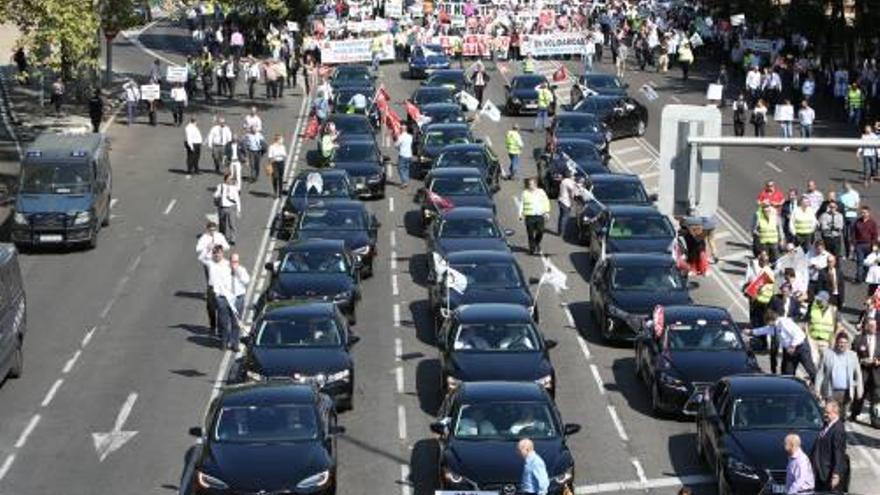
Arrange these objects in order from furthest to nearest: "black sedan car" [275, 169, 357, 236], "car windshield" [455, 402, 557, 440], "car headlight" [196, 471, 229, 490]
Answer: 1. "black sedan car" [275, 169, 357, 236]
2. "car windshield" [455, 402, 557, 440]
3. "car headlight" [196, 471, 229, 490]

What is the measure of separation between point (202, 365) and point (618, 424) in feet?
24.2

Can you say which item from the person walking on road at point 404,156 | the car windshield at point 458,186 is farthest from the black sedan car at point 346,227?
the person walking on road at point 404,156

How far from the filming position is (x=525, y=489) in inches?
793

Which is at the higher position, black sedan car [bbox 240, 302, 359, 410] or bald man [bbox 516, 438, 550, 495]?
bald man [bbox 516, 438, 550, 495]

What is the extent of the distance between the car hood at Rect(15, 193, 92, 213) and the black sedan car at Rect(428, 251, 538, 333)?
34.6 feet

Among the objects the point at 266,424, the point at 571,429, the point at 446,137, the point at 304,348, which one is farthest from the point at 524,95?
the point at 266,424

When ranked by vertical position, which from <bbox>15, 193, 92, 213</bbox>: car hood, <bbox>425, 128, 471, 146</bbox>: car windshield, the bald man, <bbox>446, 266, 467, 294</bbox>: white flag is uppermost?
the bald man

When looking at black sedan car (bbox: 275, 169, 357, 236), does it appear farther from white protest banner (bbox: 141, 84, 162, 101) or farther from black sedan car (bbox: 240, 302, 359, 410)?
white protest banner (bbox: 141, 84, 162, 101)

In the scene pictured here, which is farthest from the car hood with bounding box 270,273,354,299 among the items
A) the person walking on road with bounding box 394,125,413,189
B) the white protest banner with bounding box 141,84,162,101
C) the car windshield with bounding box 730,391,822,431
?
the white protest banner with bounding box 141,84,162,101

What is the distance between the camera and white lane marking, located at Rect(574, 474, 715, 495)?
76.2 feet

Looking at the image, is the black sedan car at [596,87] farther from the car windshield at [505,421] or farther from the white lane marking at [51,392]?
the car windshield at [505,421]

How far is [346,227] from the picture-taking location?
3700cm

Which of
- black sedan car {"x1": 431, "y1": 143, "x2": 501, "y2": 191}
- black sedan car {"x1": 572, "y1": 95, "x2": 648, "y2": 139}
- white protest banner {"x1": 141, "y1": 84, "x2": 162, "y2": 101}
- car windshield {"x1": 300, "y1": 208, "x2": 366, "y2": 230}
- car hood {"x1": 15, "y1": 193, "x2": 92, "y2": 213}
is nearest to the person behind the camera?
car windshield {"x1": 300, "y1": 208, "x2": 366, "y2": 230}

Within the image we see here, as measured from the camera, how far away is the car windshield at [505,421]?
22.6 metres
